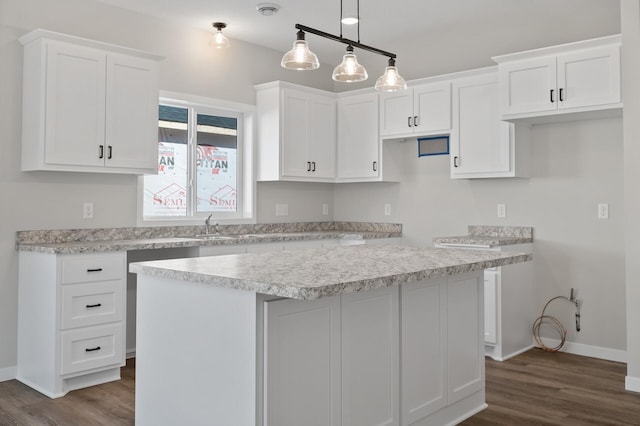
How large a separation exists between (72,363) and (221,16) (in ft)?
9.48

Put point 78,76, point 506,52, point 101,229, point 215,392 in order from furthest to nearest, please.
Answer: point 506,52 → point 101,229 → point 78,76 → point 215,392

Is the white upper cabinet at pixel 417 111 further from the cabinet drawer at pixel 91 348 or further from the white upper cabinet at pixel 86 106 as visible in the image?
the cabinet drawer at pixel 91 348

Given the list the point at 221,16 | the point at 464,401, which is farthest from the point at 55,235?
the point at 464,401

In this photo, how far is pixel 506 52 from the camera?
4949 mm

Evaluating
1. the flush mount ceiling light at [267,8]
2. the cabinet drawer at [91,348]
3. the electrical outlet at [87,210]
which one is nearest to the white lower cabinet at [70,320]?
the cabinet drawer at [91,348]

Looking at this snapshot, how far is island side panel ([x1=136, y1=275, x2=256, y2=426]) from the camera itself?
204 centimetres

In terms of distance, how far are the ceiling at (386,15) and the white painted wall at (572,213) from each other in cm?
89

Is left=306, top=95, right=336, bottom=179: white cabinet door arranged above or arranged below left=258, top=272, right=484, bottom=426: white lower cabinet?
above

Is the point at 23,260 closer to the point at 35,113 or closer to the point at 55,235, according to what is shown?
the point at 55,235

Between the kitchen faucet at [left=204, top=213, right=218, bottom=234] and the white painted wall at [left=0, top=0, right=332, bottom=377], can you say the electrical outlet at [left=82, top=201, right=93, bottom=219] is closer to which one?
the white painted wall at [left=0, top=0, right=332, bottom=377]

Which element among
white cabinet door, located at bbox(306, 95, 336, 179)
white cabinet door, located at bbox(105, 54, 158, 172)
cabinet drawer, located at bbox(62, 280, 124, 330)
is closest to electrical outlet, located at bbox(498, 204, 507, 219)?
white cabinet door, located at bbox(306, 95, 336, 179)

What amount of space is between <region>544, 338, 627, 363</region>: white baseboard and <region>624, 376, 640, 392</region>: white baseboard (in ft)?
2.65

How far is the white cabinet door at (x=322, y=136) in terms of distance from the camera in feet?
18.1

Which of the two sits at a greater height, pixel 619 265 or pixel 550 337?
pixel 619 265
